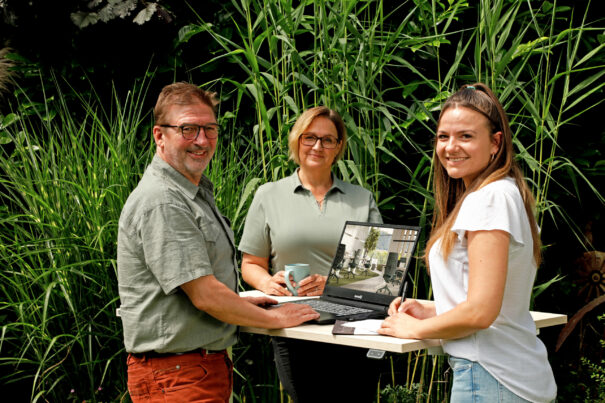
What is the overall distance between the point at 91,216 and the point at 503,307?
2.11 m

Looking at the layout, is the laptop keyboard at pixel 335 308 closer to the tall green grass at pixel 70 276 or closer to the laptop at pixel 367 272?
the laptop at pixel 367 272

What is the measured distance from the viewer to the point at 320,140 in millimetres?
2934

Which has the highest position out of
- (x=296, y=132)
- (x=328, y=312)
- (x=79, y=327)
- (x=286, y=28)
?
(x=286, y=28)

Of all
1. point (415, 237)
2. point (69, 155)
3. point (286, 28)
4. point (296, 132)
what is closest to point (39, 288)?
point (69, 155)

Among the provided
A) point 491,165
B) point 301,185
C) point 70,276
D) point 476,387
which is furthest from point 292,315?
point 70,276

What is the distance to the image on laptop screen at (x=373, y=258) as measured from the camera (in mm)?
2354

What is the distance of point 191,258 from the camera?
200cm

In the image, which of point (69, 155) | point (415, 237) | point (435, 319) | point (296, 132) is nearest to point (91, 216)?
point (69, 155)

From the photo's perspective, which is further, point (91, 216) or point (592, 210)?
point (592, 210)

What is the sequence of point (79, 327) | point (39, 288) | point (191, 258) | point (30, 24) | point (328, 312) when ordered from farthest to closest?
1. point (30, 24)
2. point (39, 288)
3. point (79, 327)
4. point (328, 312)
5. point (191, 258)

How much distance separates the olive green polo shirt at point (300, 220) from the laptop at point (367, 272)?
33cm

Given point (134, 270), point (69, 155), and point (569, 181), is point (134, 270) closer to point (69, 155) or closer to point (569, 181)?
point (69, 155)

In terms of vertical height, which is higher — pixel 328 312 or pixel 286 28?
pixel 286 28

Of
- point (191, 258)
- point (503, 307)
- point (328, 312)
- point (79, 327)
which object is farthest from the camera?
point (79, 327)
